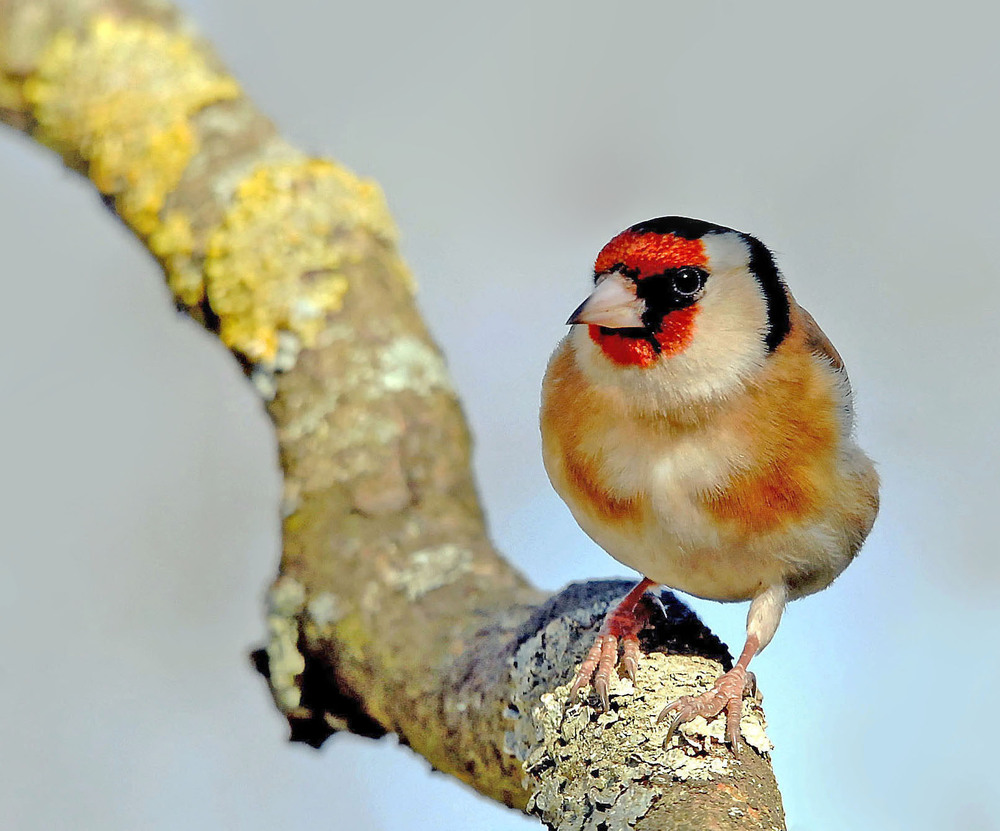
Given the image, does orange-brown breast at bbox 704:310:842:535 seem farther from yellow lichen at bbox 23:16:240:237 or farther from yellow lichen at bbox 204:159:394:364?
yellow lichen at bbox 23:16:240:237

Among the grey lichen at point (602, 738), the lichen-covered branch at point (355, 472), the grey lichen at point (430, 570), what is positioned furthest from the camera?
the grey lichen at point (430, 570)

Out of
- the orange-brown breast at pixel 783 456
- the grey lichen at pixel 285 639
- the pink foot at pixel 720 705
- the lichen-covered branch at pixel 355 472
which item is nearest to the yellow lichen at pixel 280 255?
the lichen-covered branch at pixel 355 472

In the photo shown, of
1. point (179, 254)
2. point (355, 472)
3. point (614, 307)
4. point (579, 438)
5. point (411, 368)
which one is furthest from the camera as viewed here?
point (179, 254)

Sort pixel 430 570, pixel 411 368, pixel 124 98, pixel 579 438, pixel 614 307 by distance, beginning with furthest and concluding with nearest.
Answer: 1. pixel 124 98
2. pixel 411 368
3. pixel 430 570
4. pixel 579 438
5. pixel 614 307

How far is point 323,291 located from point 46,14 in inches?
47.8

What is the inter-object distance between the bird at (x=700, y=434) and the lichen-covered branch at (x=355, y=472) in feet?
0.55

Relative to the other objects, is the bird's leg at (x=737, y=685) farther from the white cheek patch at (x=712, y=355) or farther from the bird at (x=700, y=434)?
the white cheek patch at (x=712, y=355)

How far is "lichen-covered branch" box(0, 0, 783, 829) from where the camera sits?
7.97 ft

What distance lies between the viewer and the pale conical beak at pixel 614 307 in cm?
264

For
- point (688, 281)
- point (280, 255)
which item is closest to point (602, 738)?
point (688, 281)

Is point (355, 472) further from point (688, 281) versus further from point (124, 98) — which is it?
point (124, 98)

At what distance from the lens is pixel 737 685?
2473 mm

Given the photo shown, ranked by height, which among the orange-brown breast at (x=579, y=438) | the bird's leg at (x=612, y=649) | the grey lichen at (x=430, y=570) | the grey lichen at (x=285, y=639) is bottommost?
the grey lichen at (x=285, y=639)

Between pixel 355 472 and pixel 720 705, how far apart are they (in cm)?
117
